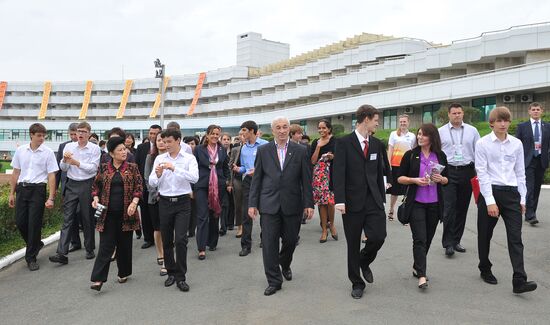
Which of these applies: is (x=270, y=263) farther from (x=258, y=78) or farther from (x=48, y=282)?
(x=258, y=78)

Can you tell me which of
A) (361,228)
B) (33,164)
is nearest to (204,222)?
(33,164)

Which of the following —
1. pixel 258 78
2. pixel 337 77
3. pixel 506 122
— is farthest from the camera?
pixel 258 78

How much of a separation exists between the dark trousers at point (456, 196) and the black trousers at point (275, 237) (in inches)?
92.9

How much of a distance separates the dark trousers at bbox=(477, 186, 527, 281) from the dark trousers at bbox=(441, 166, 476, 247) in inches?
42.8

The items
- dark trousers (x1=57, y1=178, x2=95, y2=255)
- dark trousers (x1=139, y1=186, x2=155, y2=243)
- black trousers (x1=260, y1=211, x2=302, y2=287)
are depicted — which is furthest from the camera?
dark trousers (x1=139, y1=186, x2=155, y2=243)

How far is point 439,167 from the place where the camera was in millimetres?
4977

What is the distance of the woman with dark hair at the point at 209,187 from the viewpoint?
266 inches

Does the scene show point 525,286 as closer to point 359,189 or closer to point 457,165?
point 359,189

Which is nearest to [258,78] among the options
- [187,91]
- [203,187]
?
[187,91]

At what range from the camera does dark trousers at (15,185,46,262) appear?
632cm

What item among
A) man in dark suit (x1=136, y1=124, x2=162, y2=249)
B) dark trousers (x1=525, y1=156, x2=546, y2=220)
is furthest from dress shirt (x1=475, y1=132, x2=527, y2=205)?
man in dark suit (x1=136, y1=124, x2=162, y2=249)

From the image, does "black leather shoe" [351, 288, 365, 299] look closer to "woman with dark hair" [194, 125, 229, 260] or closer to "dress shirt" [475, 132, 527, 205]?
"dress shirt" [475, 132, 527, 205]

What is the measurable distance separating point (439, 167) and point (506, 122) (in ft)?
2.82

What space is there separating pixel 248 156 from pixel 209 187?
2.95 feet
